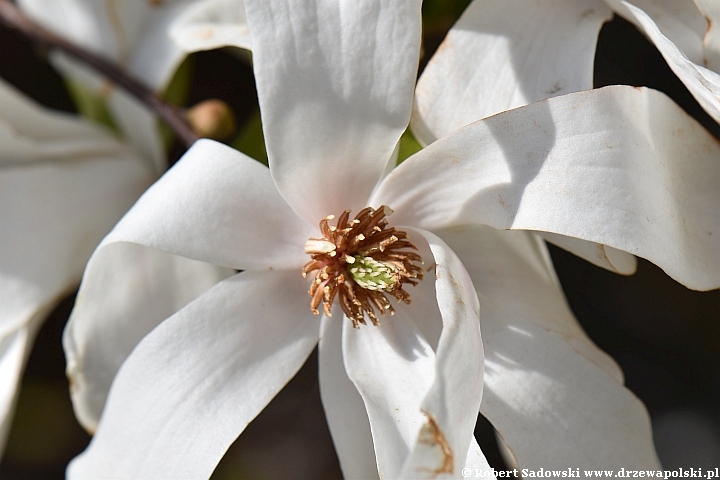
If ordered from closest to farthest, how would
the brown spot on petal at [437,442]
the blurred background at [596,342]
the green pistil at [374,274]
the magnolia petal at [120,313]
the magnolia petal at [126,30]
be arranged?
the brown spot on petal at [437,442] → the green pistil at [374,274] → the magnolia petal at [120,313] → the magnolia petal at [126,30] → the blurred background at [596,342]

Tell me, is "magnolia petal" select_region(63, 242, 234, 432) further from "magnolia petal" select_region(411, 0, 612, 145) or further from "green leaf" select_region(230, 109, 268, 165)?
"magnolia petal" select_region(411, 0, 612, 145)

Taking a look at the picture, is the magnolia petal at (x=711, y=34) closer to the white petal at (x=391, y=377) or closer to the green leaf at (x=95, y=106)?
the white petal at (x=391, y=377)

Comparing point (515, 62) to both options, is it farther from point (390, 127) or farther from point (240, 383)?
point (240, 383)

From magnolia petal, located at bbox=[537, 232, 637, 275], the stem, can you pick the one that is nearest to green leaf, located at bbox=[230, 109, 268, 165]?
the stem

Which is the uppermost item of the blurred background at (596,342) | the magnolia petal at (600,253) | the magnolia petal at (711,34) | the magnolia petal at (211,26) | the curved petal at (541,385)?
the magnolia petal at (211,26)

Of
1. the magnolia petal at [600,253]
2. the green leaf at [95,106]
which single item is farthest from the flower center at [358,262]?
the green leaf at [95,106]

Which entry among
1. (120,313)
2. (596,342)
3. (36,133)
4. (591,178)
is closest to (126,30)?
(36,133)
